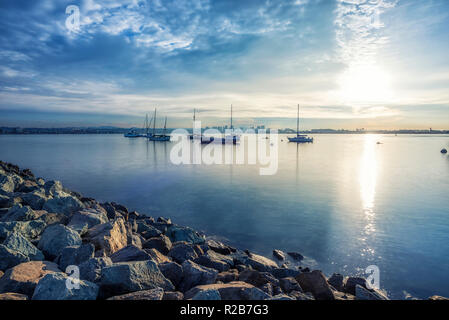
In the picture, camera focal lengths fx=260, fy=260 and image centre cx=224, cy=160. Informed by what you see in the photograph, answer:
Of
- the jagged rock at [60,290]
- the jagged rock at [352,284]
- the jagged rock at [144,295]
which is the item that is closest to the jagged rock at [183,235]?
the jagged rock at [352,284]

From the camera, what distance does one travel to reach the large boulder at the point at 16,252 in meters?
4.32

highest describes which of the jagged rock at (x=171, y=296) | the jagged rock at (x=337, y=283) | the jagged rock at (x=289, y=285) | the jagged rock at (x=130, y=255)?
the jagged rock at (x=130, y=255)

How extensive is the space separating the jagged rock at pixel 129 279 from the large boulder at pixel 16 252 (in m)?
1.94

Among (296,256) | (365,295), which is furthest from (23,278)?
(296,256)

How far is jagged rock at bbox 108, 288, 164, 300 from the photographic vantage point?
331 centimetres

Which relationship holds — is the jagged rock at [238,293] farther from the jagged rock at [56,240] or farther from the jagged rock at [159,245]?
the jagged rock at [56,240]

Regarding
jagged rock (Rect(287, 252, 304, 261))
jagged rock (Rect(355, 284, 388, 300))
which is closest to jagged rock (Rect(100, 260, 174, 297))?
jagged rock (Rect(355, 284, 388, 300))

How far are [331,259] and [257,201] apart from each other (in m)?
6.81

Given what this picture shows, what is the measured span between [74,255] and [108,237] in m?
0.81

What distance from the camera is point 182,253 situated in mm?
5965

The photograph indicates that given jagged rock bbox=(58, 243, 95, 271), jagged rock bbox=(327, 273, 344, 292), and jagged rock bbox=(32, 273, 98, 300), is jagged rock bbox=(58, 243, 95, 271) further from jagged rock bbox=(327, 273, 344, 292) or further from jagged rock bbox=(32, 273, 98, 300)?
jagged rock bbox=(327, 273, 344, 292)

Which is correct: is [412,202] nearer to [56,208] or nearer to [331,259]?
[331,259]

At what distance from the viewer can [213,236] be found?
9172mm
